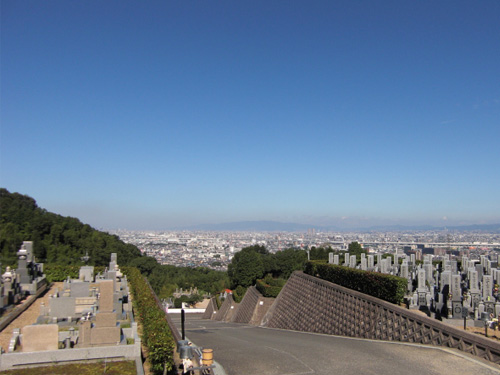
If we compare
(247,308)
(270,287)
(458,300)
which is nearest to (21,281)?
(247,308)

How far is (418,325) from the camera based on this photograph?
11.4 meters

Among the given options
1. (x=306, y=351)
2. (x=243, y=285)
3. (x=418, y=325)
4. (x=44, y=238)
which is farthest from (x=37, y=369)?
(x=44, y=238)

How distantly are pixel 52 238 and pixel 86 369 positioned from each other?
4434 centimetres

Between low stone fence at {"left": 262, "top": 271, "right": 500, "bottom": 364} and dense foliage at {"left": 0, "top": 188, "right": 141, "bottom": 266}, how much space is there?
2791cm

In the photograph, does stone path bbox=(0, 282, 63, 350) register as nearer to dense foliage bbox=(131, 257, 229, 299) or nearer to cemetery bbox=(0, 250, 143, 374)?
cemetery bbox=(0, 250, 143, 374)

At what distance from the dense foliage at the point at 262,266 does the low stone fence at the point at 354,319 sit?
11607 mm

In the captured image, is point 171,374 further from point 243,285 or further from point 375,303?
point 243,285

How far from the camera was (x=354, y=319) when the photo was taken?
15.0m

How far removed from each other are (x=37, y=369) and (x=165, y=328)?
252cm

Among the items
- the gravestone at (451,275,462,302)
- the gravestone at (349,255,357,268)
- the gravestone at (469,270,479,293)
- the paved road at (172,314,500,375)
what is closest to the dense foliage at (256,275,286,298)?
the gravestone at (349,255,357,268)

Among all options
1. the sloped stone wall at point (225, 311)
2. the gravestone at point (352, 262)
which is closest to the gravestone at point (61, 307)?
the gravestone at point (352, 262)

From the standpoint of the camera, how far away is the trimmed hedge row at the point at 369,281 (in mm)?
13875

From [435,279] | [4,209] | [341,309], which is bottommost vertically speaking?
[341,309]

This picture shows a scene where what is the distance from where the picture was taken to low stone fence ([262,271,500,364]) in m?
10.1
